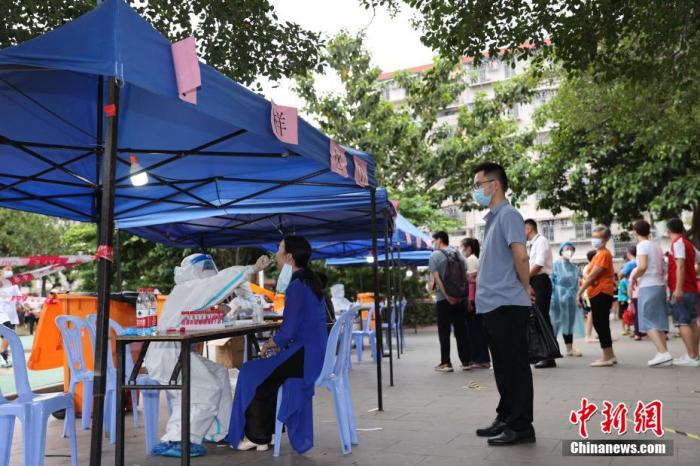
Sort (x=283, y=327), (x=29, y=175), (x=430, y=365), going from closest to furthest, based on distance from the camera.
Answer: (x=283, y=327), (x=29, y=175), (x=430, y=365)

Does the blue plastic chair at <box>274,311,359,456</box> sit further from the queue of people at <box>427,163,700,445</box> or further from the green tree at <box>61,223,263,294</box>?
the green tree at <box>61,223,263,294</box>

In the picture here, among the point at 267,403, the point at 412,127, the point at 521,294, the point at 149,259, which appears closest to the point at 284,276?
the point at 267,403

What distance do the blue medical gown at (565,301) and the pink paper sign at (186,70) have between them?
814cm

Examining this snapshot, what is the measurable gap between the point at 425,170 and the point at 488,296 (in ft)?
69.5

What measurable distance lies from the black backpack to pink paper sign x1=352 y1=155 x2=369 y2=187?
329 cm

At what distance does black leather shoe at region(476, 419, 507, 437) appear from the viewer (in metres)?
5.16

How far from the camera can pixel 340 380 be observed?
17.0 feet

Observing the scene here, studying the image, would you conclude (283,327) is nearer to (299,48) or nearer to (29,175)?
(29,175)

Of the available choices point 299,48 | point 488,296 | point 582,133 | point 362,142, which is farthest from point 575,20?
point 362,142

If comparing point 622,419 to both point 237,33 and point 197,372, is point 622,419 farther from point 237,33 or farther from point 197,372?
point 237,33

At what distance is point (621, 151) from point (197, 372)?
19840 mm

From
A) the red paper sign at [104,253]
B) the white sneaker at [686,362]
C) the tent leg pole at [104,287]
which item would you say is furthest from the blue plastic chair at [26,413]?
the white sneaker at [686,362]

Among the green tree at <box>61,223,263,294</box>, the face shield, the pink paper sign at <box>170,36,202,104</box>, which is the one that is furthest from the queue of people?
the green tree at <box>61,223,263,294</box>

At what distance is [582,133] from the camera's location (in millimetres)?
21969
